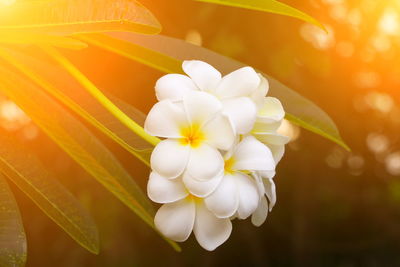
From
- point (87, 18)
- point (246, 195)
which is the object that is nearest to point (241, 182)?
point (246, 195)

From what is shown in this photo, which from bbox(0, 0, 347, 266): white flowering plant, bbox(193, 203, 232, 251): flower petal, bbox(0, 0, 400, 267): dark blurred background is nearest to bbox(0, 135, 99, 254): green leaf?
bbox(0, 0, 347, 266): white flowering plant

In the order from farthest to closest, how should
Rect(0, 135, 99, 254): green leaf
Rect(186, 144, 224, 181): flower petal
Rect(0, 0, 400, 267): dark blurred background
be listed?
Rect(0, 0, 400, 267): dark blurred background, Rect(0, 135, 99, 254): green leaf, Rect(186, 144, 224, 181): flower petal

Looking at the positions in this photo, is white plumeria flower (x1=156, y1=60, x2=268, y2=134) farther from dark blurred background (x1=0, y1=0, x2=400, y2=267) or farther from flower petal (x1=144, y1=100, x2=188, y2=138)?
dark blurred background (x1=0, y1=0, x2=400, y2=267)

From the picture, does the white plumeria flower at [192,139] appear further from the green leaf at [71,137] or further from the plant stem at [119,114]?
the green leaf at [71,137]

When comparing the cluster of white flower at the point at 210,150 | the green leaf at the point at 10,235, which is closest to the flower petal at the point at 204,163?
the cluster of white flower at the point at 210,150

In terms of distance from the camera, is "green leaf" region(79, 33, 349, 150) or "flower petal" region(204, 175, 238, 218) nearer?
"flower petal" region(204, 175, 238, 218)

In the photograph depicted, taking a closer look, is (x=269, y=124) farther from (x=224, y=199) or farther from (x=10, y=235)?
(x=10, y=235)
